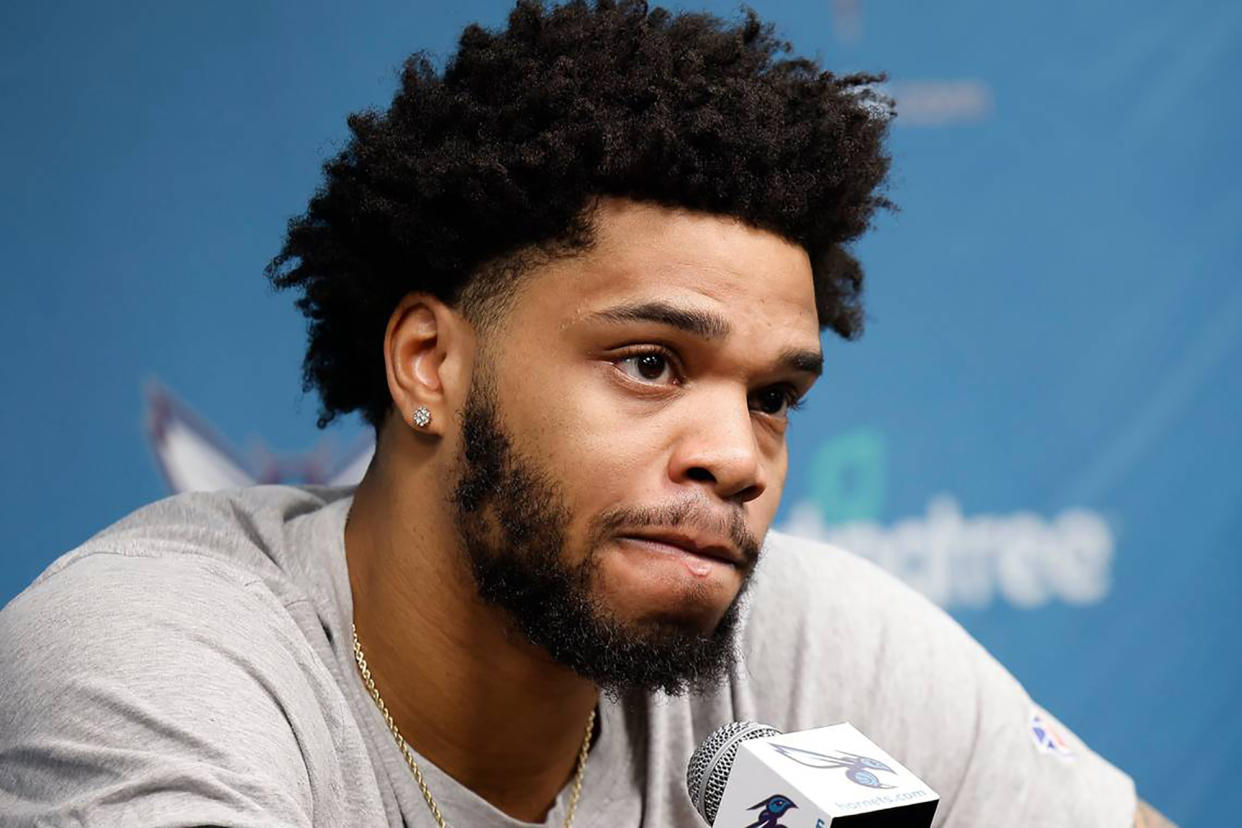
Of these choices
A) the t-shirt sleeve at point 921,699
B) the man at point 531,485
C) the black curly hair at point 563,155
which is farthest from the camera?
the t-shirt sleeve at point 921,699

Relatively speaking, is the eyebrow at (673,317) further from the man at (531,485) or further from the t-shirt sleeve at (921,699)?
the t-shirt sleeve at (921,699)

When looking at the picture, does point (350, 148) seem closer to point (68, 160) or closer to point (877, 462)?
point (68, 160)

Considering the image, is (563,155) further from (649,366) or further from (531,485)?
(531,485)

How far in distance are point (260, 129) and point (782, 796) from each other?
164 centimetres

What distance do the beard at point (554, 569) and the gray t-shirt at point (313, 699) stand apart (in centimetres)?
19

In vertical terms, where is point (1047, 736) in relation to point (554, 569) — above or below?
below

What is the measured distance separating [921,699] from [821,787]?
978 mm

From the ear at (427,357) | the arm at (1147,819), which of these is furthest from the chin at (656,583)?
the arm at (1147,819)

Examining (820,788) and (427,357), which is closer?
(820,788)

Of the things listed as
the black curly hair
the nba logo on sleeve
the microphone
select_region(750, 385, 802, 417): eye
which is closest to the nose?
select_region(750, 385, 802, 417): eye

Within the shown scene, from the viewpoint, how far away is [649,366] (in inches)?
57.8

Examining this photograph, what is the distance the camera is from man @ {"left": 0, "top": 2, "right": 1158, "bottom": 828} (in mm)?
1376

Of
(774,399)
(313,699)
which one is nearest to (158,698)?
(313,699)

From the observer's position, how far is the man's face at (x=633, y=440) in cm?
141
